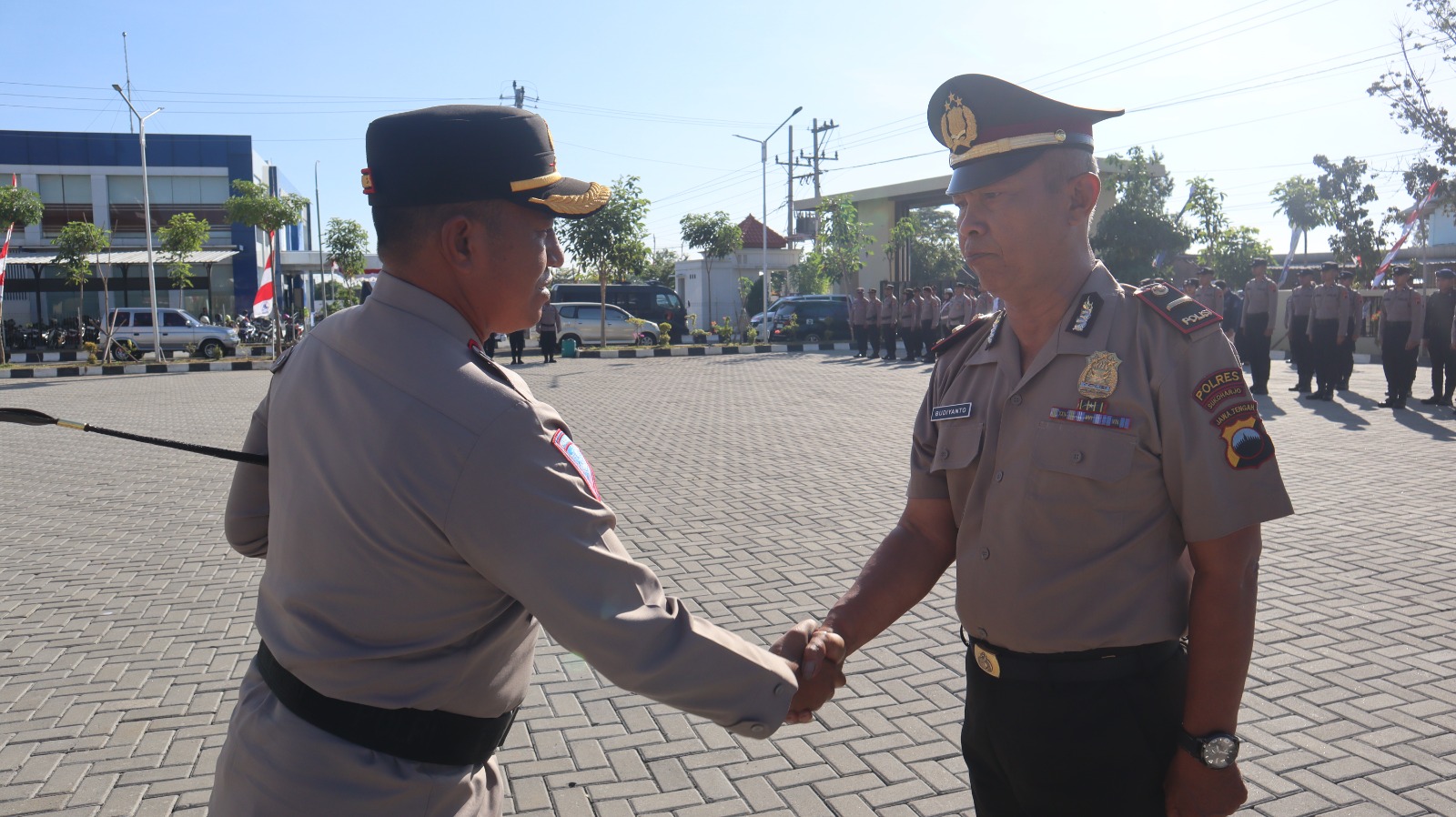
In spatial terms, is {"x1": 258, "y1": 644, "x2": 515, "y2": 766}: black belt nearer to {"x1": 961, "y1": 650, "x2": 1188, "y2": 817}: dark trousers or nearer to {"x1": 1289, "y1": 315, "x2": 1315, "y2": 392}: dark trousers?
{"x1": 961, "y1": 650, "x2": 1188, "y2": 817}: dark trousers

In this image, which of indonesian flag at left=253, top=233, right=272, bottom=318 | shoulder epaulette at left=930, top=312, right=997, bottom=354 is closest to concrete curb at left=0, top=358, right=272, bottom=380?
indonesian flag at left=253, top=233, right=272, bottom=318

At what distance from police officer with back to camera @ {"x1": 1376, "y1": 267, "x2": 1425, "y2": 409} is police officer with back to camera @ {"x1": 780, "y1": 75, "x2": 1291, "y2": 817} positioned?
47.0ft

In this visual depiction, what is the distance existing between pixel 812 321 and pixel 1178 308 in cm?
3220

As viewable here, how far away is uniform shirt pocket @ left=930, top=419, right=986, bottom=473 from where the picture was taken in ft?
7.37

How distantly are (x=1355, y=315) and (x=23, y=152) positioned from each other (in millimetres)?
51692

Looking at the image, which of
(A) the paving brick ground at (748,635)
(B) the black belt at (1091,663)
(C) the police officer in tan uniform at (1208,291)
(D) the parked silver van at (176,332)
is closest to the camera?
(B) the black belt at (1091,663)

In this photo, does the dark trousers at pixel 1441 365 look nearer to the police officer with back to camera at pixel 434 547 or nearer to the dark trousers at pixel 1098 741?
the dark trousers at pixel 1098 741

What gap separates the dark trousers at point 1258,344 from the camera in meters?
16.0

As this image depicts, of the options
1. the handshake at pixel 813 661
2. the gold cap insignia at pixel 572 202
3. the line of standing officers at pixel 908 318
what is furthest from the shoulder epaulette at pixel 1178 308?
the line of standing officers at pixel 908 318

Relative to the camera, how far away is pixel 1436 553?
6.36 metres

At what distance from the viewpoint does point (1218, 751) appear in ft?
6.20

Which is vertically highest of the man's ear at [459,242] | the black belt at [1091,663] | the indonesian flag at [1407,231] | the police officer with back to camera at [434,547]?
the indonesian flag at [1407,231]

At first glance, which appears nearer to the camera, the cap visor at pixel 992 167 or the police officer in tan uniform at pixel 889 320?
the cap visor at pixel 992 167

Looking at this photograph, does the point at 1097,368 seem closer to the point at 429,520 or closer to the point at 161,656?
the point at 429,520
